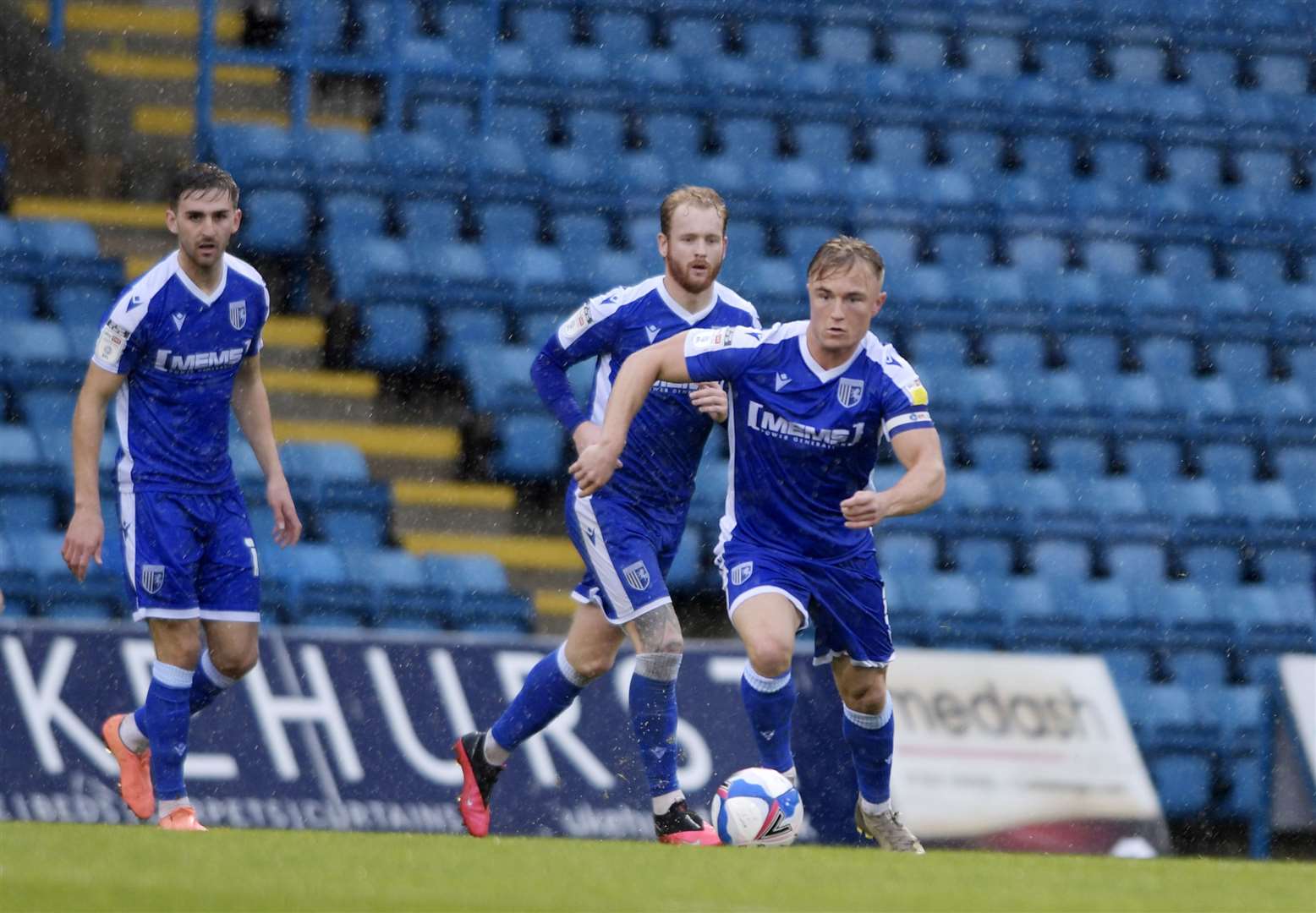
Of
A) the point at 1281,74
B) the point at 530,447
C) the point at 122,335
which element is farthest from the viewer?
the point at 1281,74

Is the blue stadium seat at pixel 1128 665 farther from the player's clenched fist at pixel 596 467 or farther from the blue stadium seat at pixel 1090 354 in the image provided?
the player's clenched fist at pixel 596 467

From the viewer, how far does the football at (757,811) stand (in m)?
6.66

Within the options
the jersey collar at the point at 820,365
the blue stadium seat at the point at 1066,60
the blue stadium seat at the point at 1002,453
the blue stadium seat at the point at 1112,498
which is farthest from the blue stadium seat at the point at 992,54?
the jersey collar at the point at 820,365

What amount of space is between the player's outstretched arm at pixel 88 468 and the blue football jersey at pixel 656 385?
60.6 inches

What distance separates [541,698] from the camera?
7.46 meters

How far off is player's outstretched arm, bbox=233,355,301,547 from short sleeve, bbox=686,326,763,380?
1605 millimetres

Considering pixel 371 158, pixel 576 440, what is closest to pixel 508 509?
pixel 371 158

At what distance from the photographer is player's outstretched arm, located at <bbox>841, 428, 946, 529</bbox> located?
6.06 metres

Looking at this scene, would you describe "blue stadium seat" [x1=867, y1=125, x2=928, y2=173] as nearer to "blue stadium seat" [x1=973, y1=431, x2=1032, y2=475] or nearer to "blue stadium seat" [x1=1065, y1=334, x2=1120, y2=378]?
"blue stadium seat" [x1=1065, y1=334, x2=1120, y2=378]

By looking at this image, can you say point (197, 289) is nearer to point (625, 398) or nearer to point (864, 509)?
point (625, 398)

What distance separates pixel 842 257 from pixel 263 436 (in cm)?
222

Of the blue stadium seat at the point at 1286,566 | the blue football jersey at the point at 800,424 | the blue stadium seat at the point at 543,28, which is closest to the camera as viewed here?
the blue football jersey at the point at 800,424

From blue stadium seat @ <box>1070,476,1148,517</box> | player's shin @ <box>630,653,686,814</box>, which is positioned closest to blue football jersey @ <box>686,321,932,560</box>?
player's shin @ <box>630,653,686,814</box>

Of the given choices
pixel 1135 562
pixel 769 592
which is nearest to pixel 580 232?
pixel 1135 562
